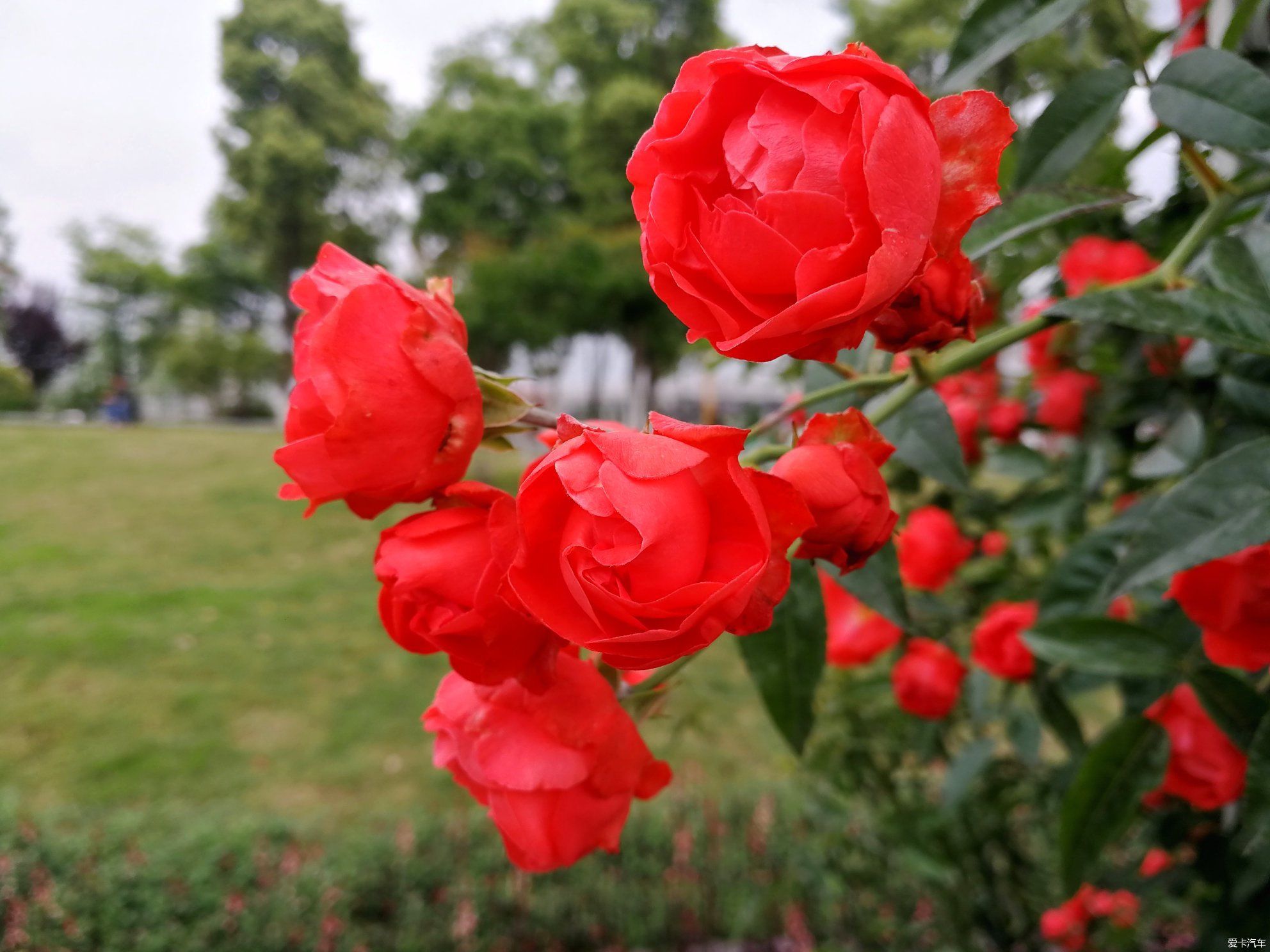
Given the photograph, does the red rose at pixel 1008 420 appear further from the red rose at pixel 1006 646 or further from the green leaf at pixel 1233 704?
the green leaf at pixel 1233 704

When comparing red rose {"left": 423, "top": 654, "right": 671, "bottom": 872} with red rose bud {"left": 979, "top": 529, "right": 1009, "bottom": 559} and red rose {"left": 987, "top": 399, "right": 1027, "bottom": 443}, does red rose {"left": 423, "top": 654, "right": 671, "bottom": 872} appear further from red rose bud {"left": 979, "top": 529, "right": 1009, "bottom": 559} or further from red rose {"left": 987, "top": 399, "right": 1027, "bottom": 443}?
red rose bud {"left": 979, "top": 529, "right": 1009, "bottom": 559}

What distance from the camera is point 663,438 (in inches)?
10.4

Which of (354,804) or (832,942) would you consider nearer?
(832,942)

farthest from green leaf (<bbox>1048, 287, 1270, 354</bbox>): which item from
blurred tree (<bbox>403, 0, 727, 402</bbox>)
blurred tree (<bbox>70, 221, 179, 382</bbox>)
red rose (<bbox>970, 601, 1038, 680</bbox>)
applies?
blurred tree (<bbox>70, 221, 179, 382</bbox>)

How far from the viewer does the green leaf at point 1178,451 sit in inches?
26.7

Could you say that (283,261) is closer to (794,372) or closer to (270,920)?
(270,920)

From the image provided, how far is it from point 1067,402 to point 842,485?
897 millimetres

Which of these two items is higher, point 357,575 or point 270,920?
point 270,920

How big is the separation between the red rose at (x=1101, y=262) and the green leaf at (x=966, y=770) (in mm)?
584

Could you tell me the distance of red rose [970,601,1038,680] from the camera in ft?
2.52

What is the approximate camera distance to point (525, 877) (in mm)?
1948

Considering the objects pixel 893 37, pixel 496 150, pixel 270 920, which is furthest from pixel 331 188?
pixel 270 920

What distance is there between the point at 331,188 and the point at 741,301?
11.9 metres

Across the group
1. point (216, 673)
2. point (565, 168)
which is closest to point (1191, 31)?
point (216, 673)
